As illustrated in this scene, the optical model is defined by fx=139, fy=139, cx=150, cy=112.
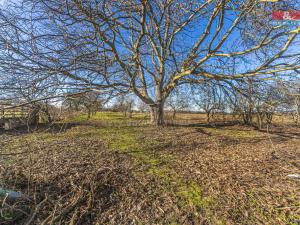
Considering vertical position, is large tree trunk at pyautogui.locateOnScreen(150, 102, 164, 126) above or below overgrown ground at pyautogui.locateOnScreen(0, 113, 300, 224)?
above

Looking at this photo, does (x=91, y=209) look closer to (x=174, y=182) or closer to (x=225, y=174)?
(x=174, y=182)

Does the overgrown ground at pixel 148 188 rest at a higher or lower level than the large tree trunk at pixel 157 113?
lower

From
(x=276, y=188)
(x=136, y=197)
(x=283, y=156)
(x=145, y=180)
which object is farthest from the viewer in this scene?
(x=283, y=156)

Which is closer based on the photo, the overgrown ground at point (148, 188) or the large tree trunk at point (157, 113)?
the overgrown ground at point (148, 188)

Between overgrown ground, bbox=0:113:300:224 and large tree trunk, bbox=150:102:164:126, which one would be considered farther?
large tree trunk, bbox=150:102:164:126

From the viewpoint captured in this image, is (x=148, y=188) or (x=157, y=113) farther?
(x=157, y=113)

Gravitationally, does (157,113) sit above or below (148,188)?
above

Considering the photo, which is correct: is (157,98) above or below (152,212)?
above

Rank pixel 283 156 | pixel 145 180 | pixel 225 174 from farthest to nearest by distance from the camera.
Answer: pixel 283 156, pixel 225 174, pixel 145 180

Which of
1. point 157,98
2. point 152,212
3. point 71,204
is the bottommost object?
point 152,212

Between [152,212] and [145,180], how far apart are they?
0.62m

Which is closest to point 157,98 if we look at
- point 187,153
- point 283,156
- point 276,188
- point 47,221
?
point 187,153

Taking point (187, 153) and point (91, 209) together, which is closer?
point (91, 209)

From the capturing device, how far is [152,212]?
1638 millimetres
